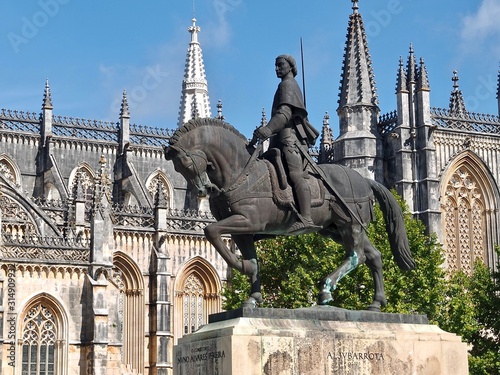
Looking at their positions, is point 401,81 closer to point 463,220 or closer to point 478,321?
point 463,220

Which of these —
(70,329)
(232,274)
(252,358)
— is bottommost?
(252,358)

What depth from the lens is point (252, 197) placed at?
1309 centimetres

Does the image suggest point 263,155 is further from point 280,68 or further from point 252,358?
point 252,358

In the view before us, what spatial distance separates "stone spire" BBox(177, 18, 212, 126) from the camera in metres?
80.9

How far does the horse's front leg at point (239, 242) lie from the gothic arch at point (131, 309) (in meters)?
31.3

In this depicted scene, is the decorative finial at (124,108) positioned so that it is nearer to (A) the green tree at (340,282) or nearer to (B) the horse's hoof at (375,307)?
(A) the green tree at (340,282)

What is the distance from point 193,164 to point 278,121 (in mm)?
1417

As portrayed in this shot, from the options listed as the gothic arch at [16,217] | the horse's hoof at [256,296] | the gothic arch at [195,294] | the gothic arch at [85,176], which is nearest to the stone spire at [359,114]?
the gothic arch at [195,294]

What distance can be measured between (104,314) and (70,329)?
1312 mm

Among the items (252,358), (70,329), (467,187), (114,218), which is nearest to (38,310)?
(70,329)

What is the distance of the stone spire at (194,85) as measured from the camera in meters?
80.9

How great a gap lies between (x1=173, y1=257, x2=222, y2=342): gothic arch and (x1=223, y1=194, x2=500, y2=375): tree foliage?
7216 mm

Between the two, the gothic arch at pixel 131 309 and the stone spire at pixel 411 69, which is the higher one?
the stone spire at pixel 411 69

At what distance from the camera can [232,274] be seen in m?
44.5
